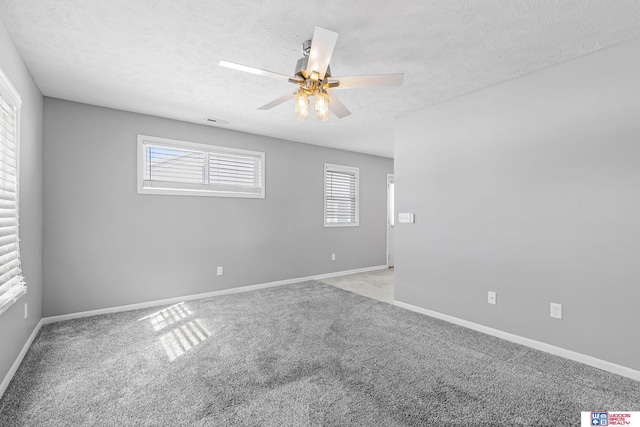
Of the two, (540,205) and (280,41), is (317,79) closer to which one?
(280,41)

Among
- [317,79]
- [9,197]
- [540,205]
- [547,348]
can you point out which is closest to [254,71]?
[317,79]

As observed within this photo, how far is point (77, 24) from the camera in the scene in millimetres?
2053

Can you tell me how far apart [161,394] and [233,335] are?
38.9 inches

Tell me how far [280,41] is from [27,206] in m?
2.62

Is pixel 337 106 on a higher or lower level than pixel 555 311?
higher

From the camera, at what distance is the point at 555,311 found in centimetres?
257

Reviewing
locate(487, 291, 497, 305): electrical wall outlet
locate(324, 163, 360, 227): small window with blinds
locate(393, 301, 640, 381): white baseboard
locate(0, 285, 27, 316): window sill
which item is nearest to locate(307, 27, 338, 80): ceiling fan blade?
locate(0, 285, 27, 316): window sill

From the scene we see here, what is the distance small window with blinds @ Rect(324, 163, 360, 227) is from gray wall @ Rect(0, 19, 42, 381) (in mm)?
3951

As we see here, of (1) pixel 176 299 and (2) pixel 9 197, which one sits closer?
(2) pixel 9 197

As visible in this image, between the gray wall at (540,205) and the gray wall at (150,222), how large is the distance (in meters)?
2.22

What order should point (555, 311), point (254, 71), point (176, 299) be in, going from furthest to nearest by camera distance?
point (176, 299) → point (555, 311) → point (254, 71)

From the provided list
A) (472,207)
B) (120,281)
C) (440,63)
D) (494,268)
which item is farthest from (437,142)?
(120,281)

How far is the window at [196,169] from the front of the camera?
394cm

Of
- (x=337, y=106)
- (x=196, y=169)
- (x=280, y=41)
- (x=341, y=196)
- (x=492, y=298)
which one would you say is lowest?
(x=492, y=298)
